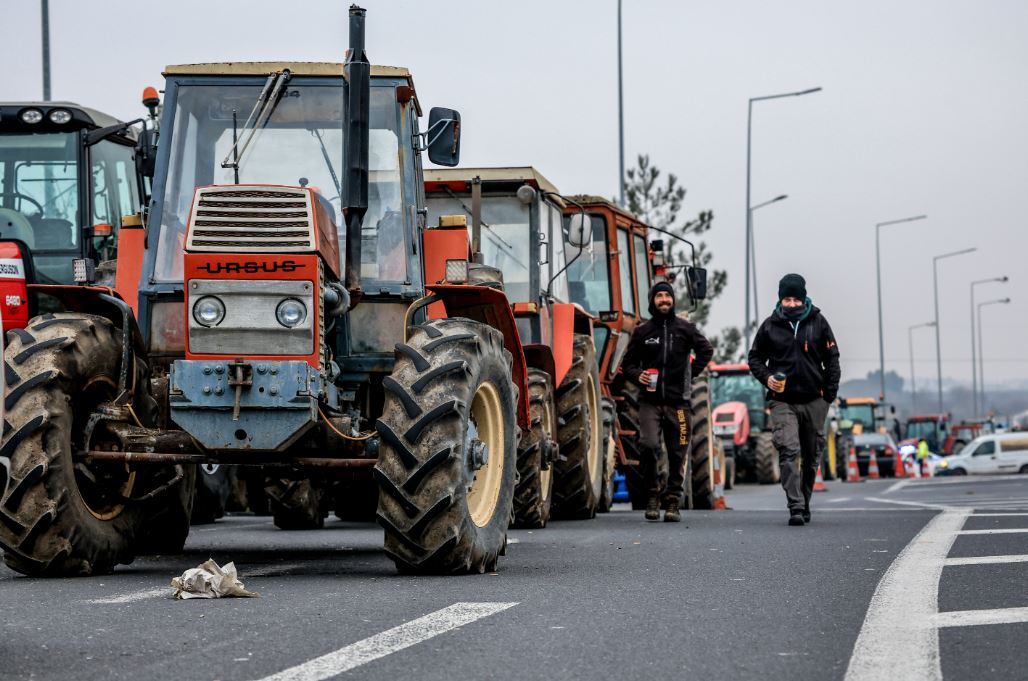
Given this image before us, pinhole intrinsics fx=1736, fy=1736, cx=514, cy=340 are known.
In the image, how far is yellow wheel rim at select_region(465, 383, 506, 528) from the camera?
9.77 metres

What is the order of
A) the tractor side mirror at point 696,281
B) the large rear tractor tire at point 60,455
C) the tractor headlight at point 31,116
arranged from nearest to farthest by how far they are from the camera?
the large rear tractor tire at point 60,455 → the tractor headlight at point 31,116 → the tractor side mirror at point 696,281

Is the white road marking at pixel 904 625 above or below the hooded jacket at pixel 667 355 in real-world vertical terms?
below

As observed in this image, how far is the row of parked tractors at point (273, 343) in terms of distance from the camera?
8.81m

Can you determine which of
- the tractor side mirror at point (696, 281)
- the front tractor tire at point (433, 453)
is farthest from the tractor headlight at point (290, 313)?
the tractor side mirror at point (696, 281)

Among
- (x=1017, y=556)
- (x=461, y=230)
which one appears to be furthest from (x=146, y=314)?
(x=1017, y=556)

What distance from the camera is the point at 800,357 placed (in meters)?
15.0

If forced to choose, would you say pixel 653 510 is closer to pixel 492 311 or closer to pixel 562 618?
pixel 492 311

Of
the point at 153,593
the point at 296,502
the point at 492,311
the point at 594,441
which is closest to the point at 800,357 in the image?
the point at 594,441

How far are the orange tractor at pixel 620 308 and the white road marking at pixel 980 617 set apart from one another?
11.7m

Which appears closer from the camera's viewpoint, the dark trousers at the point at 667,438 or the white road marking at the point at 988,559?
the white road marking at the point at 988,559

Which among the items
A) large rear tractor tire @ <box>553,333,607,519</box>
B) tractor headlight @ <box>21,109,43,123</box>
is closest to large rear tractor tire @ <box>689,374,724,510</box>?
large rear tractor tire @ <box>553,333,607,519</box>

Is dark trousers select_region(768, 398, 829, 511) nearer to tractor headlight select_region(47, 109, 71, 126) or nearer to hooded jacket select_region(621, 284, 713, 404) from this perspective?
hooded jacket select_region(621, 284, 713, 404)

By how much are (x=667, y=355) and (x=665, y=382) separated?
0.80 feet

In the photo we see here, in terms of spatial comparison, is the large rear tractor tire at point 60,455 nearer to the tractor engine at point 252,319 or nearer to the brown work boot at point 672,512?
the tractor engine at point 252,319
